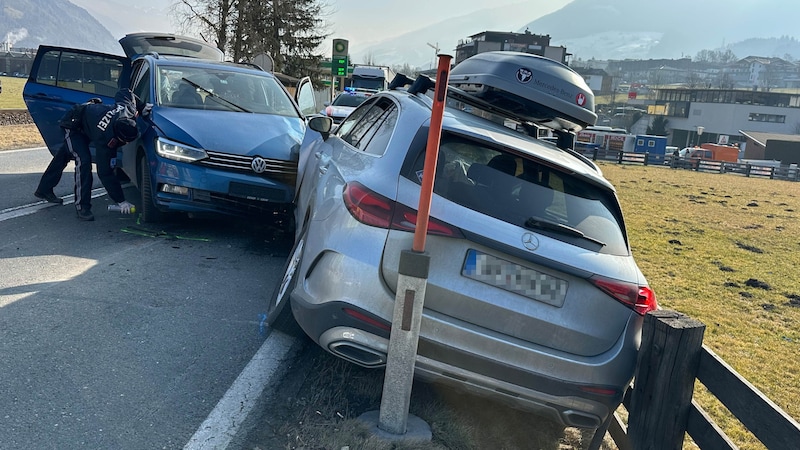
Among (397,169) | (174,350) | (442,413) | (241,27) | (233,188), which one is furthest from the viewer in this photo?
(241,27)

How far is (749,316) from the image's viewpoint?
689 cm

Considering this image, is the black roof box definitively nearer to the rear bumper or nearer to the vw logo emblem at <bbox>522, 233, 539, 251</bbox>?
the vw logo emblem at <bbox>522, 233, 539, 251</bbox>

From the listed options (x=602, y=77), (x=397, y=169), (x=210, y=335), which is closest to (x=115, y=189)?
(x=210, y=335)

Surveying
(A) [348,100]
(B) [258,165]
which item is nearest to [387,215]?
(B) [258,165]

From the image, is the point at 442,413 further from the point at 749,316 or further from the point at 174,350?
the point at 749,316

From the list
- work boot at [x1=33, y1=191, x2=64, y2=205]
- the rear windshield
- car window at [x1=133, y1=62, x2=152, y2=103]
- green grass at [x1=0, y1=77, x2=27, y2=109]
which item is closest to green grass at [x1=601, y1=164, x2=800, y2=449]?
the rear windshield

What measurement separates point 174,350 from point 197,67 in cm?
497

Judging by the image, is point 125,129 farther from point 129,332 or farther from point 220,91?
point 129,332

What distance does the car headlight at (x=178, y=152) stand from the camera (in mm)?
6332

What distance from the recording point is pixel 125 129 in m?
6.60

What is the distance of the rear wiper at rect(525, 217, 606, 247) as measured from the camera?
314 cm

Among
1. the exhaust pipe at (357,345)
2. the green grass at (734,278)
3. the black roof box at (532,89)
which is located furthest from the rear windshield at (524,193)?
the green grass at (734,278)

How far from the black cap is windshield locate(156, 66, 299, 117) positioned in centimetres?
54

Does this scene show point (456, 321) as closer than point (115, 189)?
Yes
